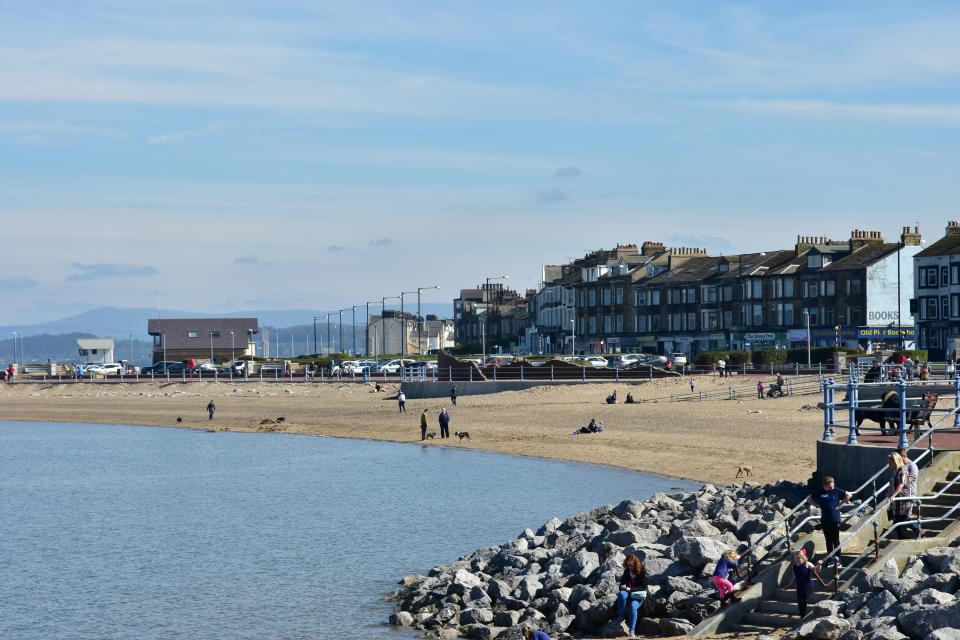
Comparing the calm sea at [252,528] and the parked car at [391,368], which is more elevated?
the parked car at [391,368]

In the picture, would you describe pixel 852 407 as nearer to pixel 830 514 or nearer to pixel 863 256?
pixel 830 514

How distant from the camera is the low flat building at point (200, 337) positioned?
168500mm

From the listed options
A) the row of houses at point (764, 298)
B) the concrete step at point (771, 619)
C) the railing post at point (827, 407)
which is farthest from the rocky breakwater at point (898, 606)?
the row of houses at point (764, 298)

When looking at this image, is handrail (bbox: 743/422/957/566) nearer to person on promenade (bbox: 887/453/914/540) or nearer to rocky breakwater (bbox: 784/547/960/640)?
person on promenade (bbox: 887/453/914/540)

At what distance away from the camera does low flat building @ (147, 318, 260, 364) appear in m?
168

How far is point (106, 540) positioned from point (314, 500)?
28.2 feet

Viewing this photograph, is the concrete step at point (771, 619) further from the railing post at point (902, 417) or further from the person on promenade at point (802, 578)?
the railing post at point (902, 417)

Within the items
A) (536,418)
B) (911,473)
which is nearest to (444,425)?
(536,418)

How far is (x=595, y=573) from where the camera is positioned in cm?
2352

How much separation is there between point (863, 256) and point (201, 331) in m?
96.7

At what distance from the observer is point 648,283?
12344 centimetres

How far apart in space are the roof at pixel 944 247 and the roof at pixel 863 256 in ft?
20.8

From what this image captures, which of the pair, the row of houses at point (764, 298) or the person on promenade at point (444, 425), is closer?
the person on promenade at point (444, 425)

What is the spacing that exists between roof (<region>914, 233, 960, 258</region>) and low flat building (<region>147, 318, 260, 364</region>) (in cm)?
9667
